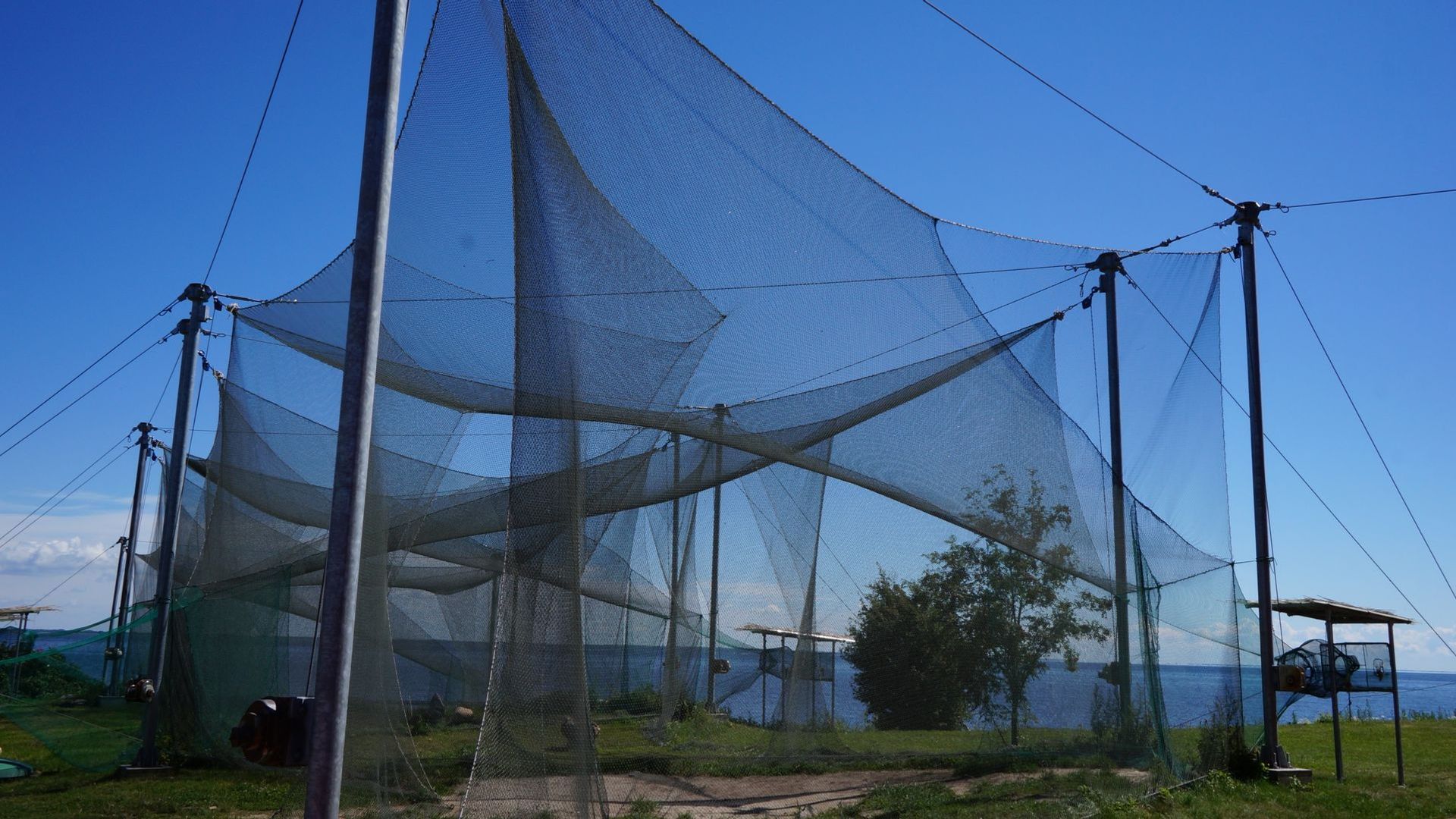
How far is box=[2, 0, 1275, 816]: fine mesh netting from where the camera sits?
498 centimetres

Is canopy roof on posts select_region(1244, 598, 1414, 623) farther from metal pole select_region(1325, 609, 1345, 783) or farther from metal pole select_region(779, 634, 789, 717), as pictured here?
metal pole select_region(779, 634, 789, 717)

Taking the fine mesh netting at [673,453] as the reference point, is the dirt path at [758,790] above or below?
below

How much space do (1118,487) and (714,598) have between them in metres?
3.89

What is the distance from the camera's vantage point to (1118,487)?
8.75 meters

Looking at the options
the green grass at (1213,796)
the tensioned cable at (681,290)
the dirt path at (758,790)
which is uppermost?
the tensioned cable at (681,290)

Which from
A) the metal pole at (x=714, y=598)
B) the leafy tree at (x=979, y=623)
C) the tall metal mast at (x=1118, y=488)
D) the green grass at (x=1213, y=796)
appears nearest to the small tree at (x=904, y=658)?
the leafy tree at (x=979, y=623)

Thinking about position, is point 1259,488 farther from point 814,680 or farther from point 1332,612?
point 814,680

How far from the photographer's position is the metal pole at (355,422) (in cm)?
329

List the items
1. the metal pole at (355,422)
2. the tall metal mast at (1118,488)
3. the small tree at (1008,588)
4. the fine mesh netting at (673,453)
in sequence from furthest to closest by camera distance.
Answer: the tall metal mast at (1118,488) → the small tree at (1008,588) → the fine mesh netting at (673,453) → the metal pole at (355,422)

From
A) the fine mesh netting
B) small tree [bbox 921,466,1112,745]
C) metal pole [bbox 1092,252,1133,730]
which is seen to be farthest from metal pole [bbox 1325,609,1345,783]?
small tree [bbox 921,466,1112,745]

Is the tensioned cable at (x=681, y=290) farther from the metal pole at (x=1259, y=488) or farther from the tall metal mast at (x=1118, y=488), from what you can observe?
the metal pole at (x=1259, y=488)

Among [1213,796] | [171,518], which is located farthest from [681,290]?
[171,518]

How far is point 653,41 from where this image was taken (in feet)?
17.0

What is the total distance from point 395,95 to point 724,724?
4283 mm
